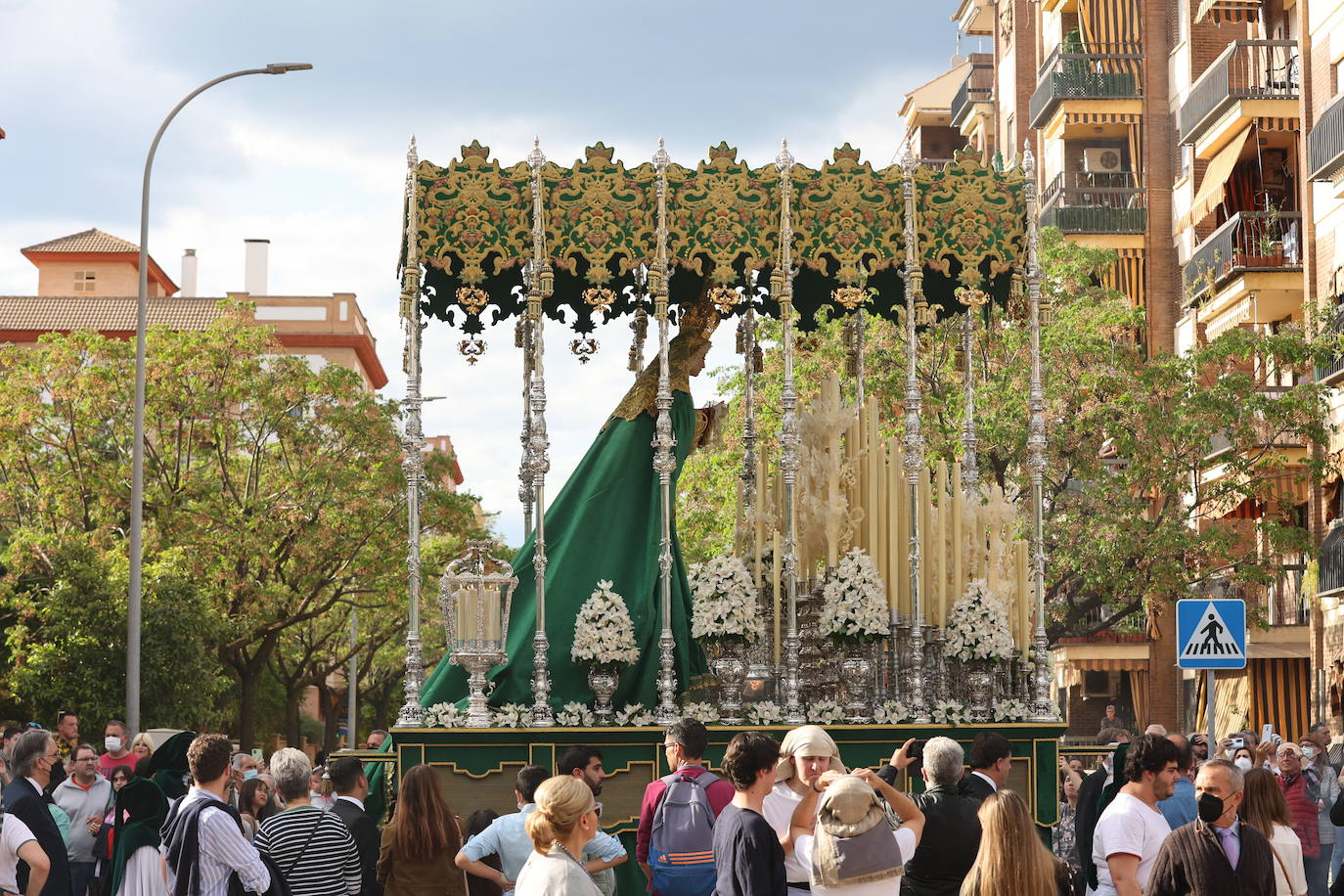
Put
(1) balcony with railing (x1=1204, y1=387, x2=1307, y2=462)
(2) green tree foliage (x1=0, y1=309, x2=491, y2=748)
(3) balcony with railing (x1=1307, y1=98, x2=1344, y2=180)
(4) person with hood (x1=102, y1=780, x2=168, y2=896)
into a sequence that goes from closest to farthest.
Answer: (4) person with hood (x1=102, y1=780, x2=168, y2=896)
(3) balcony with railing (x1=1307, y1=98, x2=1344, y2=180)
(1) balcony with railing (x1=1204, y1=387, x2=1307, y2=462)
(2) green tree foliage (x1=0, y1=309, x2=491, y2=748)

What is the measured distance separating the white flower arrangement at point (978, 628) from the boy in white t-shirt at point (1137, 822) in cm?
609

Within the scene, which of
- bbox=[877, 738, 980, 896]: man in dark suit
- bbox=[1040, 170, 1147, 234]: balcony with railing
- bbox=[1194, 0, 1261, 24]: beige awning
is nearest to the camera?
bbox=[877, 738, 980, 896]: man in dark suit

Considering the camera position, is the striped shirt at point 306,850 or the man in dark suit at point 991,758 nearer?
the striped shirt at point 306,850

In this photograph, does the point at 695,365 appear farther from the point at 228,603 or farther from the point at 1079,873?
the point at 228,603

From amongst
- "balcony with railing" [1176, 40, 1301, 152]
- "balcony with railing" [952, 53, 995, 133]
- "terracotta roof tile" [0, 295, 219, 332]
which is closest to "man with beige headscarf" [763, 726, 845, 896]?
"balcony with railing" [1176, 40, 1301, 152]

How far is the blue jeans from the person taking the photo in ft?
40.4

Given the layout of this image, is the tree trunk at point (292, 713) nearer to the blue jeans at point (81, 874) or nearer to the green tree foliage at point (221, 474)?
the green tree foliage at point (221, 474)

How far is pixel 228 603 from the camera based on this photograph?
108ft

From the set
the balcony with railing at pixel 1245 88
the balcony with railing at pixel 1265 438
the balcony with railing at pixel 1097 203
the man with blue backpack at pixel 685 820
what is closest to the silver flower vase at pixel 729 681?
the man with blue backpack at pixel 685 820

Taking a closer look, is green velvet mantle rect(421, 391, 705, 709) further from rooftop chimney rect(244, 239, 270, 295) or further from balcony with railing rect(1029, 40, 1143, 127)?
rooftop chimney rect(244, 239, 270, 295)

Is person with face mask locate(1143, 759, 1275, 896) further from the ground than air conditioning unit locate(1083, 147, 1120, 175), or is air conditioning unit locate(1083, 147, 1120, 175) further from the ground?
air conditioning unit locate(1083, 147, 1120, 175)

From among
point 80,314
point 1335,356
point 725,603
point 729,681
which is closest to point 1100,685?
point 1335,356

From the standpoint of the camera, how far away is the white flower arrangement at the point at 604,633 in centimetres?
1361

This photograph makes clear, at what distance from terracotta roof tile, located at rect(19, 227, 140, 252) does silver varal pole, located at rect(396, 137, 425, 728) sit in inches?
2348
